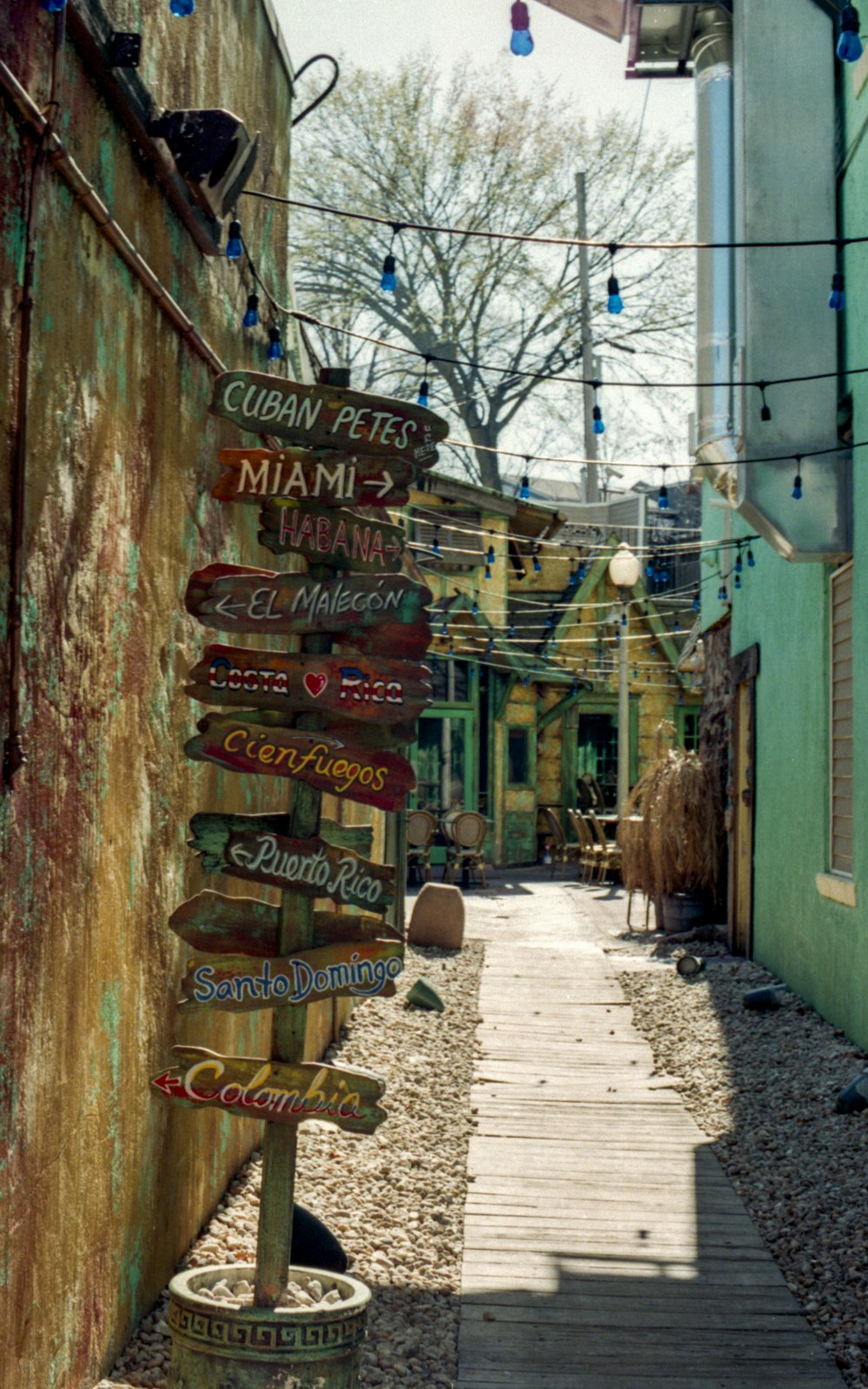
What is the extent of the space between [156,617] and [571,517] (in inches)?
940

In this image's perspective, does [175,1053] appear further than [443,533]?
No

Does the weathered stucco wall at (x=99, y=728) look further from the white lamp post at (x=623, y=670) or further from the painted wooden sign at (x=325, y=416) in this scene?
the white lamp post at (x=623, y=670)

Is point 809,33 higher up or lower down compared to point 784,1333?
higher up

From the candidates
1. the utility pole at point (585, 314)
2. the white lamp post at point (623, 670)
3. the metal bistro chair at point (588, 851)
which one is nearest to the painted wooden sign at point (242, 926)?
the metal bistro chair at point (588, 851)

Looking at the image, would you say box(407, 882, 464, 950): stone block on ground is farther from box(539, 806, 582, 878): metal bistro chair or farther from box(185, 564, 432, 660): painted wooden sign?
→ box(185, 564, 432, 660): painted wooden sign

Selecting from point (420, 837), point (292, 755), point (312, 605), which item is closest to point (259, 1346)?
point (292, 755)

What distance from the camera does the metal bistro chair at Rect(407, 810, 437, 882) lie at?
17.3m

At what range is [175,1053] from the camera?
3605 mm

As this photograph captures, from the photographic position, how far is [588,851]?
19406mm

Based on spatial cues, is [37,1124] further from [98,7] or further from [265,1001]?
[98,7]

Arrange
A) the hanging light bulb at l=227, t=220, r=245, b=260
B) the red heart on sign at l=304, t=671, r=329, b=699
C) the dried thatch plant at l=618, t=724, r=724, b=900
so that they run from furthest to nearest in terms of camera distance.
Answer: the dried thatch plant at l=618, t=724, r=724, b=900 < the hanging light bulb at l=227, t=220, r=245, b=260 < the red heart on sign at l=304, t=671, r=329, b=699

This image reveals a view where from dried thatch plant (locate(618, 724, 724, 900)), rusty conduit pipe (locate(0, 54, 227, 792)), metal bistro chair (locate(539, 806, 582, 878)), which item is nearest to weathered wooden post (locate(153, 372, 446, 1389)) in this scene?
rusty conduit pipe (locate(0, 54, 227, 792))

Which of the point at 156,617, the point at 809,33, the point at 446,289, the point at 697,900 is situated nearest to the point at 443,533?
the point at 446,289

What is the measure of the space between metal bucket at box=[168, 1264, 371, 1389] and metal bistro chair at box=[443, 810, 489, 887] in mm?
14453
